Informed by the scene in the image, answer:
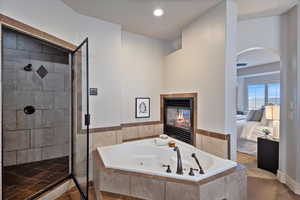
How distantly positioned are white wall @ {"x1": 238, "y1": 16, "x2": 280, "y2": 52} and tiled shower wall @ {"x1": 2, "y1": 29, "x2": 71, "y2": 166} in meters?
3.25

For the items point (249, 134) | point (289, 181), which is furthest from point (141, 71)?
point (249, 134)

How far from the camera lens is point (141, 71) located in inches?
150

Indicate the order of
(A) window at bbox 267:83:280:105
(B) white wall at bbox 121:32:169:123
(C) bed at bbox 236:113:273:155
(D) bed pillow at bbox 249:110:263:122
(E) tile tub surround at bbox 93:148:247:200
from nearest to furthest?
1. (E) tile tub surround at bbox 93:148:247:200
2. (B) white wall at bbox 121:32:169:123
3. (C) bed at bbox 236:113:273:155
4. (D) bed pillow at bbox 249:110:263:122
5. (A) window at bbox 267:83:280:105

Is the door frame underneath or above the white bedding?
above

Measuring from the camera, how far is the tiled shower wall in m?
3.11

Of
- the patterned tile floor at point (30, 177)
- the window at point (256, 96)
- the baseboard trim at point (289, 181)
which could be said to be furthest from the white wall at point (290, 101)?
the window at point (256, 96)

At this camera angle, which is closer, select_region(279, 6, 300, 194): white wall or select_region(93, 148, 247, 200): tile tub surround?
select_region(93, 148, 247, 200): tile tub surround

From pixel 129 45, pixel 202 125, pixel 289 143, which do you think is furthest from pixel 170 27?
pixel 289 143

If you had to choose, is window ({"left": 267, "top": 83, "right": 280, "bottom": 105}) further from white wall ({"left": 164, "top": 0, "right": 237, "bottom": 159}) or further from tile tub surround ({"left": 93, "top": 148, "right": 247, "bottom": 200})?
tile tub surround ({"left": 93, "top": 148, "right": 247, "bottom": 200})

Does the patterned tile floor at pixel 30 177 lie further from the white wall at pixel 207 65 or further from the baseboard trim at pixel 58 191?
the white wall at pixel 207 65

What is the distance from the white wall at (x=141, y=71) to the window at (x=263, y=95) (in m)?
5.78

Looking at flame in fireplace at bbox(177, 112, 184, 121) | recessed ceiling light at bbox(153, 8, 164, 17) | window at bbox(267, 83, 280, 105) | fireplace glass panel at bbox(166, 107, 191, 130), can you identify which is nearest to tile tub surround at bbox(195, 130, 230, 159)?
fireplace glass panel at bbox(166, 107, 191, 130)

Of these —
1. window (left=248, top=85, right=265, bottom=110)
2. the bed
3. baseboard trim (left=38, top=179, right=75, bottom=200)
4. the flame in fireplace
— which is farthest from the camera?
window (left=248, top=85, right=265, bottom=110)

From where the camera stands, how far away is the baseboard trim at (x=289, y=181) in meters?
2.43
